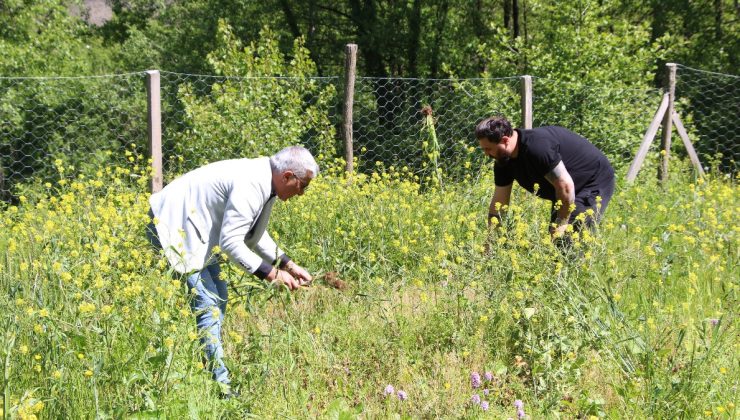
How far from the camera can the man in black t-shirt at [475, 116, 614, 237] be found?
437cm

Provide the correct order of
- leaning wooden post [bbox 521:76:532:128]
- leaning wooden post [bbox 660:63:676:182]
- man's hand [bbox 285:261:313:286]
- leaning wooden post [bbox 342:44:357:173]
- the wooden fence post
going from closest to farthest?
man's hand [bbox 285:261:313:286] → leaning wooden post [bbox 342:44:357:173] → leaning wooden post [bbox 521:76:532:128] → the wooden fence post → leaning wooden post [bbox 660:63:676:182]

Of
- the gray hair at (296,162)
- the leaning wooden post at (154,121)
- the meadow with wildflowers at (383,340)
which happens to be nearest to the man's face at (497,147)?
the meadow with wildflowers at (383,340)

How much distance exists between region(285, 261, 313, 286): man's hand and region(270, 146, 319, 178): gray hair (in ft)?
1.83

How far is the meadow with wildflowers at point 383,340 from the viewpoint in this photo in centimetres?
284

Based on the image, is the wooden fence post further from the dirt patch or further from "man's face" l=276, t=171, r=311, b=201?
"man's face" l=276, t=171, r=311, b=201

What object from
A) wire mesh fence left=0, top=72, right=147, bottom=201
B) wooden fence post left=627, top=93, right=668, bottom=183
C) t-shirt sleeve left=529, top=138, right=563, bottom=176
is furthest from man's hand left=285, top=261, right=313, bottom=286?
wire mesh fence left=0, top=72, right=147, bottom=201

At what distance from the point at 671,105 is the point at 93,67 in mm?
22829

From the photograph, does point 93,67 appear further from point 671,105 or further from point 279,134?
point 671,105

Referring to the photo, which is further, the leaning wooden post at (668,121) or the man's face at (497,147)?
the leaning wooden post at (668,121)

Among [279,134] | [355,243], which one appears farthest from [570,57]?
[355,243]

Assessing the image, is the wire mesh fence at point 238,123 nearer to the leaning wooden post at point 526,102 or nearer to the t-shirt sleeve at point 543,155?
the leaning wooden post at point 526,102

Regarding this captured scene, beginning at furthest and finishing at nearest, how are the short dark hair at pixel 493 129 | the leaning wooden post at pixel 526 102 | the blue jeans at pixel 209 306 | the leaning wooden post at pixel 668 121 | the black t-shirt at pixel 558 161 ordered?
the leaning wooden post at pixel 668 121
the leaning wooden post at pixel 526 102
the black t-shirt at pixel 558 161
the short dark hair at pixel 493 129
the blue jeans at pixel 209 306

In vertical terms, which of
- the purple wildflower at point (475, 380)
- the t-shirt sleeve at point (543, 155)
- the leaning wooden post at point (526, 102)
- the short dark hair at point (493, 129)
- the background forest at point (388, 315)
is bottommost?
the purple wildflower at point (475, 380)

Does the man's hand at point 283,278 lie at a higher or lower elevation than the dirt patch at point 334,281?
higher
